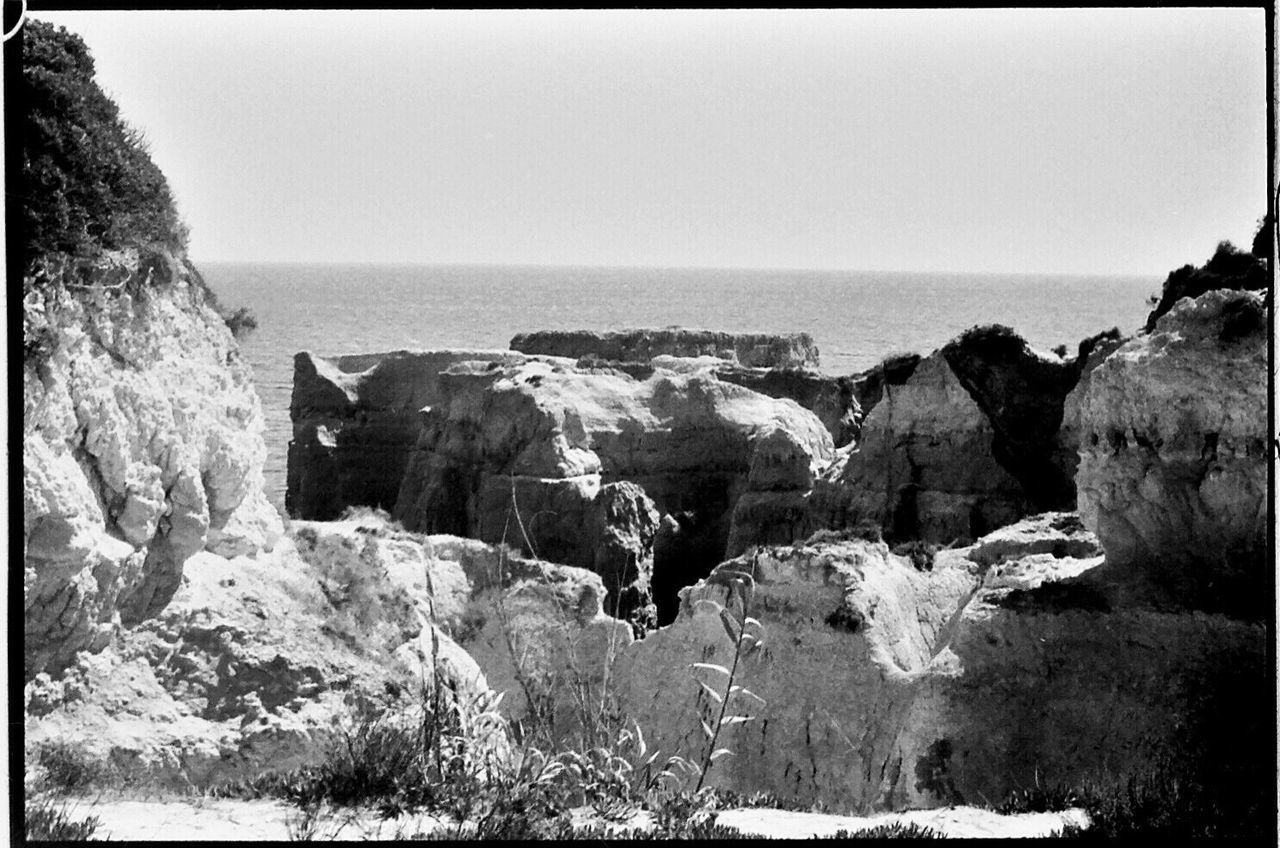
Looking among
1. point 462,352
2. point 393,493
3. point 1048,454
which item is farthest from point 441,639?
point 462,352

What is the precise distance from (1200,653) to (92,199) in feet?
35.0

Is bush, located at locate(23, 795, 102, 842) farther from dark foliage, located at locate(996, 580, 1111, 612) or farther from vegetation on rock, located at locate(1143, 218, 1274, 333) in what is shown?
vegetation on rock, located at locate(1143, 218, 1274, 333)

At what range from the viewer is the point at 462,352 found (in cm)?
4934

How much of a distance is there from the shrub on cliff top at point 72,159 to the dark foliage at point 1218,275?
12.0 metres

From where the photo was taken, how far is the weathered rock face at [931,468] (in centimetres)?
3203

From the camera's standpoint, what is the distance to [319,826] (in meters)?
8.23

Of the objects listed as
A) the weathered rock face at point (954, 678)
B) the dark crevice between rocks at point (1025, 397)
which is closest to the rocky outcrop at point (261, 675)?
the weathered rock face at point (954, 678)

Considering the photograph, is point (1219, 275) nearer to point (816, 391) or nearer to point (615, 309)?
point (816, 391)

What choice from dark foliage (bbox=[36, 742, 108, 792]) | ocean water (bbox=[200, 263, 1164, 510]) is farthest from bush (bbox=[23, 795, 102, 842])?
ocean water (bbox=[200, 263, 1164, 510])

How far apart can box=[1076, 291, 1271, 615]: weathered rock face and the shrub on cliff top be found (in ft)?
32.6

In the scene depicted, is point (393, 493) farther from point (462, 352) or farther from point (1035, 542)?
point (1035, 542)

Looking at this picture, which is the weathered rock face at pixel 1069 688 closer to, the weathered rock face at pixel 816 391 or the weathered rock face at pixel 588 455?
the weathered rock face at pixel 588 455

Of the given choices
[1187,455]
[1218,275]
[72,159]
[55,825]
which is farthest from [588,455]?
[55,825]

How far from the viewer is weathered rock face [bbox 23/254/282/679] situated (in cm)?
977
